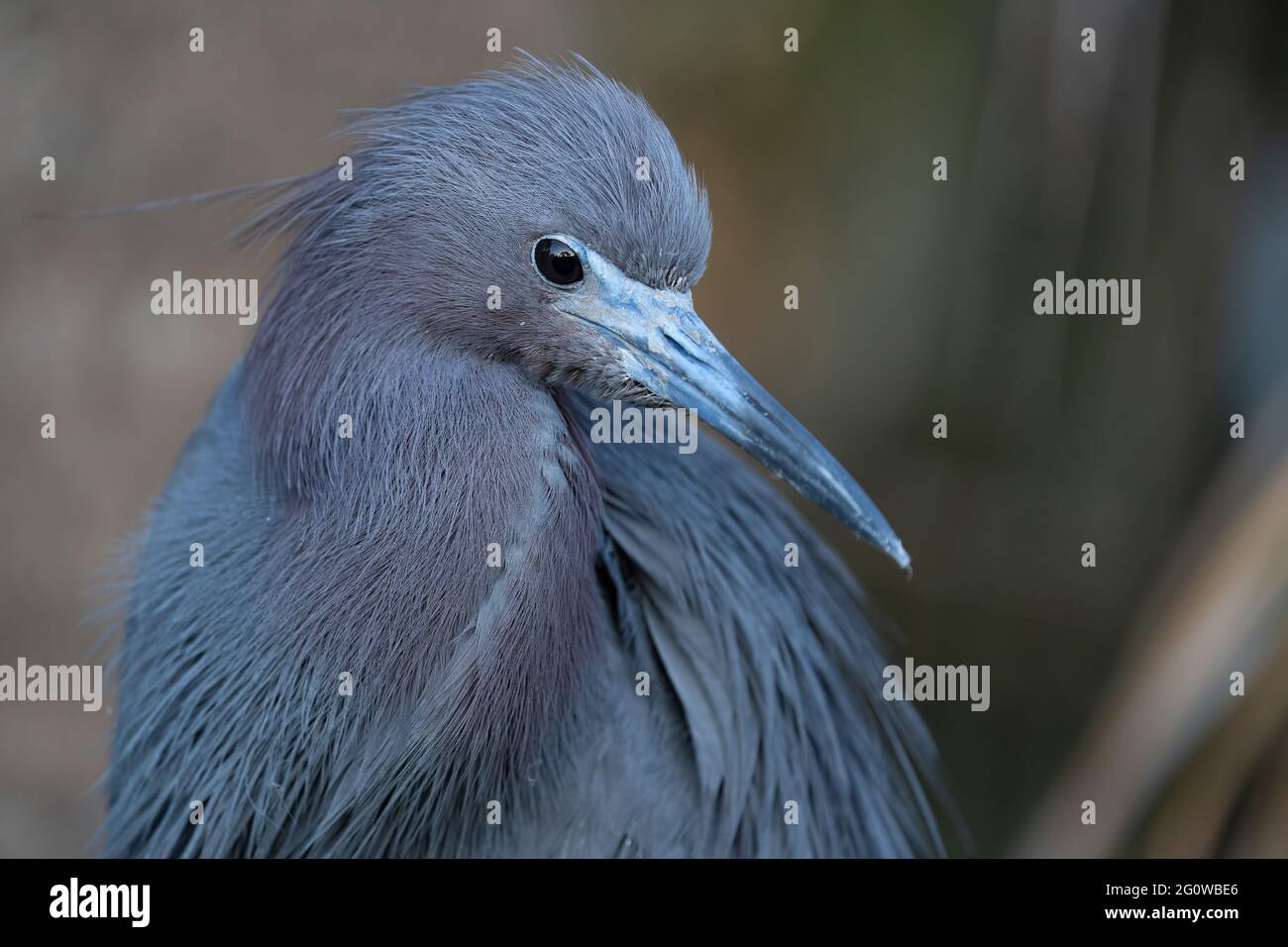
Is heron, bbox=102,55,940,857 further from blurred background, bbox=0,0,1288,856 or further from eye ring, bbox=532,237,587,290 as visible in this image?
blurred background, bbox=0,0,1288,856

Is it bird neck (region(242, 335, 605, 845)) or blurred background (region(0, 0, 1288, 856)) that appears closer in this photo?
bird neck (region(242, 335, 605, 845))

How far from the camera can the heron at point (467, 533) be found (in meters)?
1.61

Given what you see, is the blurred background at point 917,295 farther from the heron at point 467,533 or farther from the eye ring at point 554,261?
the eye ring at point 554,261

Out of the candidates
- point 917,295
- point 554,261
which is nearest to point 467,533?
point 554,261

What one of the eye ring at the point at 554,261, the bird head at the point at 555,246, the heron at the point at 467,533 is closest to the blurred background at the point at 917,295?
the heron at the point at 467,533

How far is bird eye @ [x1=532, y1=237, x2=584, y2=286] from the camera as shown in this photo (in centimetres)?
161

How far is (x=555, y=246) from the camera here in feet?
5.29

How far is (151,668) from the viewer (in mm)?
1889

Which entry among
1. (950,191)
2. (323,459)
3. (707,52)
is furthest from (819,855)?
(707,52)

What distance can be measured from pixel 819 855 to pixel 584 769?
18.7 inches

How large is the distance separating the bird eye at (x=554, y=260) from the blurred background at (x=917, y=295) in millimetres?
984

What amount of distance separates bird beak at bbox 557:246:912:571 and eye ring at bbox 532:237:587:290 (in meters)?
0.08

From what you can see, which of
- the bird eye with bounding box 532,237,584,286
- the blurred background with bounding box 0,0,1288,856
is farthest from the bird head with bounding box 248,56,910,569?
the blurred background with bounding box 0,0,1288,856

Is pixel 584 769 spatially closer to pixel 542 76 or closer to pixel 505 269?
pixel 505 269
